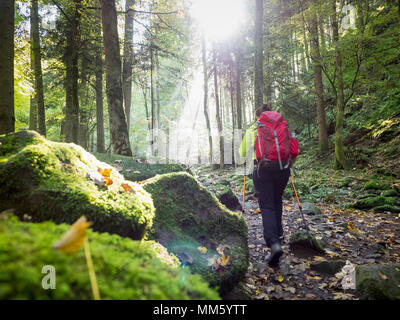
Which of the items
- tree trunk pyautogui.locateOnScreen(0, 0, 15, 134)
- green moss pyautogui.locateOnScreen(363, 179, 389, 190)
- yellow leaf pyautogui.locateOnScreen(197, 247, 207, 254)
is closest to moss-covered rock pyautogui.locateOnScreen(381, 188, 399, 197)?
green moss pyautogui.locateOnScreen(363, 179, 389, 190)

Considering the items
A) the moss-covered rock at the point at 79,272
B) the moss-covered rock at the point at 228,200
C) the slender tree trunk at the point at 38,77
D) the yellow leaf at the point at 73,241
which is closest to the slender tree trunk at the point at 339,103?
the moss-covered rock at the point at 228,200

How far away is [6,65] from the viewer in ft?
15.1

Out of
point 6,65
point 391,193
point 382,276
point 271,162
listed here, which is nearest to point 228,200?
point 271,162

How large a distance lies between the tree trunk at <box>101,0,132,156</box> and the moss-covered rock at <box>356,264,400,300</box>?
6.85 metres

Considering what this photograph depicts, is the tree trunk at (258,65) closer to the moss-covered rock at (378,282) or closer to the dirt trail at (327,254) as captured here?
the dirt trail at (327,254)

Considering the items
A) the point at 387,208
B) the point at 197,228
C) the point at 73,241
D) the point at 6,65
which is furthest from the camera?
the point at 387,208

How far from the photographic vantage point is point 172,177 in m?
3.77

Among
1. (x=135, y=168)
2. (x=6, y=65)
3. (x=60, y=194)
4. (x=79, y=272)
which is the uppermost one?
(x=6, y=65)

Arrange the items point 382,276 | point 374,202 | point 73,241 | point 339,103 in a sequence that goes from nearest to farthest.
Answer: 1. point 73,241
2. point 382,276
3. point 374,202
4. point 339,103

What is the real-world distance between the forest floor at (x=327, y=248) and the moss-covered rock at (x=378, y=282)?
17 centimetres

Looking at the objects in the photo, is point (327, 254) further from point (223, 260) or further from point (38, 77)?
point (38, 77)

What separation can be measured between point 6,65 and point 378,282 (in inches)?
285

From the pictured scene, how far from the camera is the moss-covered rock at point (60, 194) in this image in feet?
6.77

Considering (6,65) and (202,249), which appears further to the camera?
(6,65)
